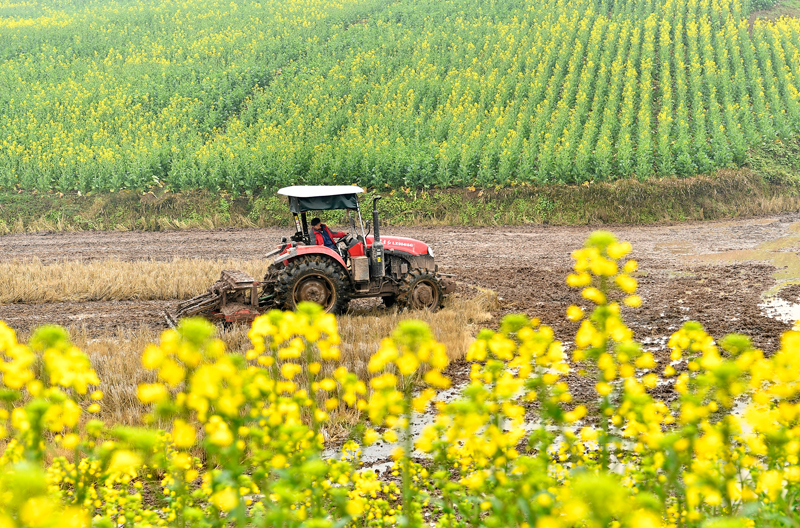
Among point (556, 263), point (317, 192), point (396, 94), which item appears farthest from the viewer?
point (396, 94)

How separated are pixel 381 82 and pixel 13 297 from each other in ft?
61.9

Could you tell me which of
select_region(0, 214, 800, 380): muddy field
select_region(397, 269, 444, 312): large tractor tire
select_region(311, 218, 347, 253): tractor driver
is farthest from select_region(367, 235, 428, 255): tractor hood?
select_region(0, 214, 800, 380): muddy field

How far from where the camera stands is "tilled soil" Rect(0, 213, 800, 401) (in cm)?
1036

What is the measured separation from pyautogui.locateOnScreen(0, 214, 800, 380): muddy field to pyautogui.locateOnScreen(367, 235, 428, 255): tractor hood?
5.15ft

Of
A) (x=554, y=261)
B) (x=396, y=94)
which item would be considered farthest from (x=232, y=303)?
(x=396, y=94)

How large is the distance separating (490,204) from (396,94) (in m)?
9.16

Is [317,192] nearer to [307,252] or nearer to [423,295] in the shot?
[307,252]

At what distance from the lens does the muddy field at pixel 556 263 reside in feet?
34.2

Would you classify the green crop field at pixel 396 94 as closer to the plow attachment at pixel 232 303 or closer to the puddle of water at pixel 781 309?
the puddle of water at pixel 781 309

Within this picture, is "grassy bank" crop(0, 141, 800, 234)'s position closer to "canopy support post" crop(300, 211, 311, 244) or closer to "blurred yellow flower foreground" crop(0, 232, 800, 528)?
"canopy support post" crop(300, 211, 311, 244)

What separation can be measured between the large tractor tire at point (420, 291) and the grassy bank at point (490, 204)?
29.6 feet

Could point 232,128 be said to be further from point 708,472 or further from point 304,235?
point 708,472

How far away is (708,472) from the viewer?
268 cm

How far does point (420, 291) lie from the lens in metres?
10.6
